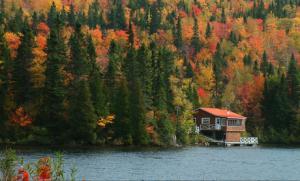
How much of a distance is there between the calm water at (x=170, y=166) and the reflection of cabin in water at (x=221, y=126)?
107ft

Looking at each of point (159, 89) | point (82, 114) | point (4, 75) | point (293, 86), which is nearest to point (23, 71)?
point (4, 75)

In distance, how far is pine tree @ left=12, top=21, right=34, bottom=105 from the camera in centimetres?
8025

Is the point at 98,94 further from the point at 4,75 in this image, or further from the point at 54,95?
the point at 4,75

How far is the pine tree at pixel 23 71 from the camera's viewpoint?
8025cm

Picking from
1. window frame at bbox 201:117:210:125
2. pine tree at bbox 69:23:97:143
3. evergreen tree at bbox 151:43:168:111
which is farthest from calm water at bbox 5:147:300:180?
window frame at bbox 201:117:210:125

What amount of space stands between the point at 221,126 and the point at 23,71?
35510 millimetres

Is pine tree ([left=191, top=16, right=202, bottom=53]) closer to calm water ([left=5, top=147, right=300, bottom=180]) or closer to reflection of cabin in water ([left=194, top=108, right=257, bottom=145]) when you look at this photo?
reflection of cabin in water ([left=194, top=108, right=257, bottom=145])

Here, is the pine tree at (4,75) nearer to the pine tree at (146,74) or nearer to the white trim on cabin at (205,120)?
the pine tree at (146,74)

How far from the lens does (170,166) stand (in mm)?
52875

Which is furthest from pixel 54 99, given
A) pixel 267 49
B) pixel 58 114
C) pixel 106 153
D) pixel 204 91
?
pixel 267 49

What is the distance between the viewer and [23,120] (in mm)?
77000

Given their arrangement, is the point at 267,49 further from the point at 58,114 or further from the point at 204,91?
the point at 58,114

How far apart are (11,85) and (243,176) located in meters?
43.1

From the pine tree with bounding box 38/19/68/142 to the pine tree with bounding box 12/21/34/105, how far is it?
2.71m
